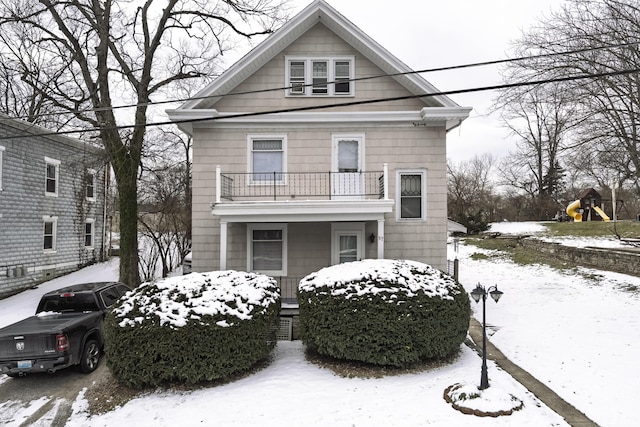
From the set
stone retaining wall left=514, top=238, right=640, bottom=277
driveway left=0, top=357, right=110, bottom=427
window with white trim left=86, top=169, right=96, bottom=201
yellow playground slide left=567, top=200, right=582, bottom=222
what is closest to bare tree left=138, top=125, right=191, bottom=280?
window with white trim left=86, top=169, right=96, bottom=201

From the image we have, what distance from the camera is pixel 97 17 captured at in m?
13.7

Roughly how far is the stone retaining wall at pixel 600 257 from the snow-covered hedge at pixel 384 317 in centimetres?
1059

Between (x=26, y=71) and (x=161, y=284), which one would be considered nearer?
(x=161, y=284)

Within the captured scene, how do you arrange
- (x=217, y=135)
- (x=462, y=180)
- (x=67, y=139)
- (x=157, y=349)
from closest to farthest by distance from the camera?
(x=157, y=349), (x=217, y=135), (x=67, y=139), (x=462, y=180)

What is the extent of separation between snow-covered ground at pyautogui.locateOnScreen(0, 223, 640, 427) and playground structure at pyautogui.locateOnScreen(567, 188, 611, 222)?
2743cm

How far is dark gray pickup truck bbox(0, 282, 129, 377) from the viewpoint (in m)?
6.86

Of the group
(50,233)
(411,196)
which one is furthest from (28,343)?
(50,233)

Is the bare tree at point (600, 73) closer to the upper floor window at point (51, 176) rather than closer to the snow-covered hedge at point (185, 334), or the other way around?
the snow-covered hedge at point (185, 334)

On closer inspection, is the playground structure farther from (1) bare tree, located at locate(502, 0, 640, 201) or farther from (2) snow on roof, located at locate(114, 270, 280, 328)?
(2) snow on roof, located at locate(114, 270, 280, 328)

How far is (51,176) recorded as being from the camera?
57.0 feet

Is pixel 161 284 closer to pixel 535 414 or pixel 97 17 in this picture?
pixel 535 414

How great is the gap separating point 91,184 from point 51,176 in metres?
2.80

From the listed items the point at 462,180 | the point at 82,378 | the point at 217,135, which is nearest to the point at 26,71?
the point at 217,135

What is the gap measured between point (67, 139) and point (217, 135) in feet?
37.0
